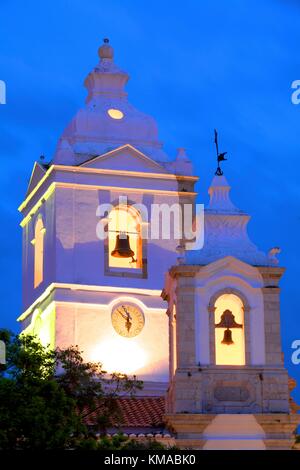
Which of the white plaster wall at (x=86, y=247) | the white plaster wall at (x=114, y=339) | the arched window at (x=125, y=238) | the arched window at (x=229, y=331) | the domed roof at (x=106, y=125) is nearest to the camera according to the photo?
the arched window at (x=229, y=331)

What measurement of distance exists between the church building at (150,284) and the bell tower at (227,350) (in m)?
0.03

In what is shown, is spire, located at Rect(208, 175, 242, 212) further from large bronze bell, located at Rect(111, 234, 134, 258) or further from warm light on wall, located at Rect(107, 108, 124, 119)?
warm light on wall, located at Rect(107, 108, 124, 119)

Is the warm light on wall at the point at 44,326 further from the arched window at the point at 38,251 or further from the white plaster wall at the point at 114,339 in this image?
the arched window at the point at 38,251

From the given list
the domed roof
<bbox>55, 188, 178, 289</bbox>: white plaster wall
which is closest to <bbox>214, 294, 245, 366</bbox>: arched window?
<bbox>55, 188, 178, 289</bbox>: white plaster wall

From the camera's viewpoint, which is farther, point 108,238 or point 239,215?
point 108,238

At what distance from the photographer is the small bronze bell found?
43.5 meters

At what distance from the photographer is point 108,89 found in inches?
2124

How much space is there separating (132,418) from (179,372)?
3963 mm

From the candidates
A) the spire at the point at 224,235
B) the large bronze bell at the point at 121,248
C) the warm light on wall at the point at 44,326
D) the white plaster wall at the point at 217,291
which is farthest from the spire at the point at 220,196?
the warm light on wall at the point at 44,326

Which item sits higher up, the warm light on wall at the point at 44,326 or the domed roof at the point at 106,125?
the domed roof at the point at 106,125

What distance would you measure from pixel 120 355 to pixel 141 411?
13.2 ft

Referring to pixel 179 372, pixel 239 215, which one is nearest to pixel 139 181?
pixel 239 215

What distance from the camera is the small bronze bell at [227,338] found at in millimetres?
43500
